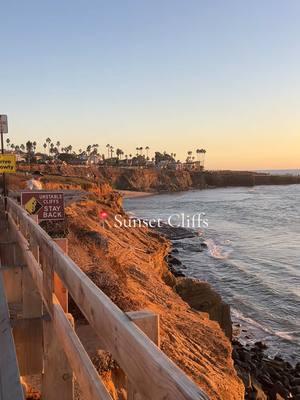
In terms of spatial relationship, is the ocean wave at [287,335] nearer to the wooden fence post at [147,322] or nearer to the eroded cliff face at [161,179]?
the wooden fence post at [147,322]

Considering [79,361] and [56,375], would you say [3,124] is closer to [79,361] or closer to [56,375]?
[56,375]

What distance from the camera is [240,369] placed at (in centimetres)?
1347

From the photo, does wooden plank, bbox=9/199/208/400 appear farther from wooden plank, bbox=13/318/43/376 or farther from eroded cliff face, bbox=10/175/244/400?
eroded cliff face, bbox=10/175/244/400

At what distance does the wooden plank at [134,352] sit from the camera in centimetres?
130

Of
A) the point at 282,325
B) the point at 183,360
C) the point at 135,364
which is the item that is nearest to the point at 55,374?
the point at 135,364

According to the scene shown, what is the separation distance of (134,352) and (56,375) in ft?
6.28

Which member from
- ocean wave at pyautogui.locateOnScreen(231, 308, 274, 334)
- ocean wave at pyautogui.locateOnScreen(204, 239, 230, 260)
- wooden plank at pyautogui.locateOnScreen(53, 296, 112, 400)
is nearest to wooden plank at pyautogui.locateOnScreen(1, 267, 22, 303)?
wooden plank at pyautogui.locateOnScreen(53, 296, 112, 400)

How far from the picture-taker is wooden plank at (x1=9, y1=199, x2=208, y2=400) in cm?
130

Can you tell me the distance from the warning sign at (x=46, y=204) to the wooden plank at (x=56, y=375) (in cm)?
614

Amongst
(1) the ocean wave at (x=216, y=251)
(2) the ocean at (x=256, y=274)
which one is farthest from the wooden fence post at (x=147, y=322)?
(1) the ocean wave at (x=216, y=251)

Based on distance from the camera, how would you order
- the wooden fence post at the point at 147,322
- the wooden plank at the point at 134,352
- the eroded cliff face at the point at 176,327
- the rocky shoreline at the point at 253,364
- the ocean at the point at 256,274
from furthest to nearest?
the ocean at the point at 256,274
the rocky shoreline at the point at 253,364
the eroded cliff face at the point at 176,327
the wooden fence post at the point at 147,322
the wooden plank at the point at 134,352

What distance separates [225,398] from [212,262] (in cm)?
2437

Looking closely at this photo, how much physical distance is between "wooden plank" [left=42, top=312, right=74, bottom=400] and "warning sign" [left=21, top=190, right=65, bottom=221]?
6.14 m

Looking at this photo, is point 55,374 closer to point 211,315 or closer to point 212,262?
point 211,315
